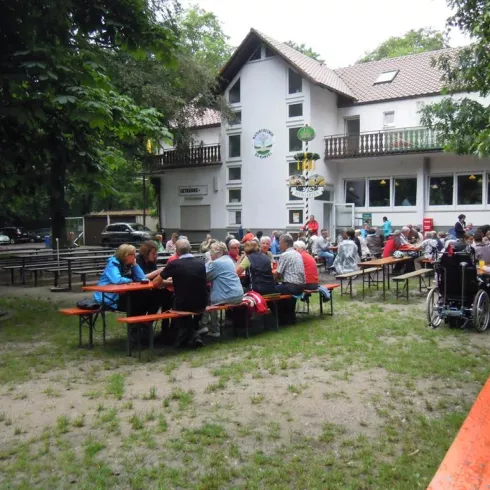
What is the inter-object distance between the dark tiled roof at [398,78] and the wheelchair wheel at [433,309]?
17.5 m

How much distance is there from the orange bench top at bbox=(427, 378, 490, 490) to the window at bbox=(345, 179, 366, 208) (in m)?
23.4

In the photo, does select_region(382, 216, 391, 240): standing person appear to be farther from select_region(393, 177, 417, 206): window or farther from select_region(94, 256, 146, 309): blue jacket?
select_region(94, 256, 146, 309): blue jacket

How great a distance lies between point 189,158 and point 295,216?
7.13 m

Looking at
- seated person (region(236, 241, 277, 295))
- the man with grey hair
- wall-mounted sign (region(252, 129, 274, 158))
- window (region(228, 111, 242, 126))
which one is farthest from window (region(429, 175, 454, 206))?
seated person (region(236, 241, 277, 295))

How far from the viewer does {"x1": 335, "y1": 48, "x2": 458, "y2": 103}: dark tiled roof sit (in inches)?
993

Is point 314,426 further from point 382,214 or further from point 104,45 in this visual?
point 382,214

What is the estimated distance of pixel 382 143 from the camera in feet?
80.6

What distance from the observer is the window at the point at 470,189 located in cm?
2323

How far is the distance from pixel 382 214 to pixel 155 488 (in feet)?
75.7

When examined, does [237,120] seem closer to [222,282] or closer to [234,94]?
[234,94]

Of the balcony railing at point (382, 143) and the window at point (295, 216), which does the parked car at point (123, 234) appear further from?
the balcony railing at point (382, 143)

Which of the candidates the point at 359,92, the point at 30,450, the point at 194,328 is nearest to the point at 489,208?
the point at 359,92

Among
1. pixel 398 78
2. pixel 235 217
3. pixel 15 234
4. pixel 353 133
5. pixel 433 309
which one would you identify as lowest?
pixel 15 234

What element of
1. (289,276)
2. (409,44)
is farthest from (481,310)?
(409,44)
